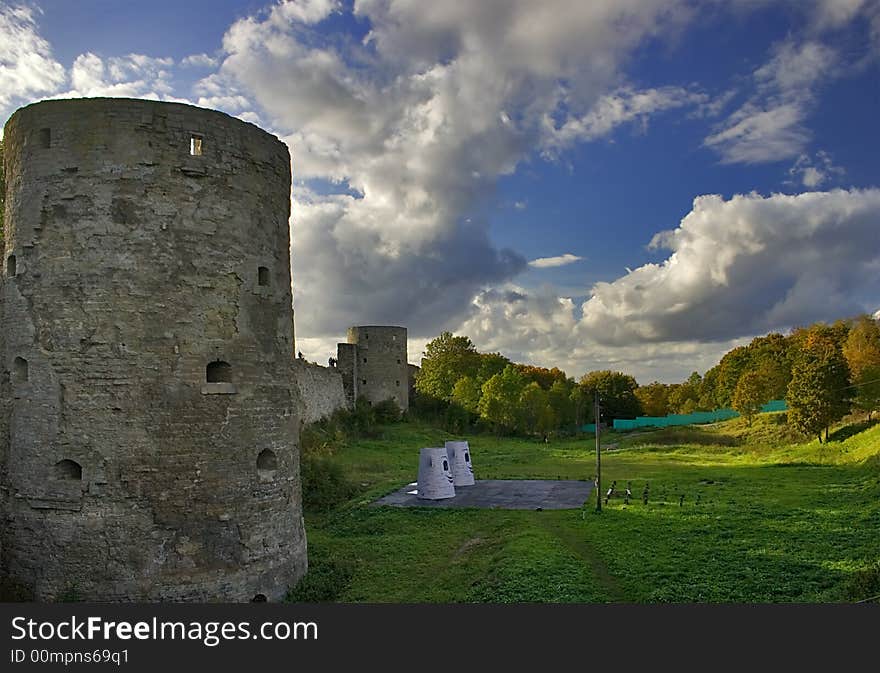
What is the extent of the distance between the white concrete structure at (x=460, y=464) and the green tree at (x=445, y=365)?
31.8 metres

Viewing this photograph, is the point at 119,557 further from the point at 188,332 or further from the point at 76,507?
the point at 188,332

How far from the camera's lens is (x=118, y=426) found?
1143 cm

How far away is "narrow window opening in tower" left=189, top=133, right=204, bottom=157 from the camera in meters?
12.0

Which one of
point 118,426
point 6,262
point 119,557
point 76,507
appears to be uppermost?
point 6,262

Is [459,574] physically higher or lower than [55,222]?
lower

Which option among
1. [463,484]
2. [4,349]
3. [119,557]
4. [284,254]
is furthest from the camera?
[463,484]

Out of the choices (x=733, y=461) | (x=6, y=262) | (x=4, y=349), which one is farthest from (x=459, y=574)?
(x=733, y=461)

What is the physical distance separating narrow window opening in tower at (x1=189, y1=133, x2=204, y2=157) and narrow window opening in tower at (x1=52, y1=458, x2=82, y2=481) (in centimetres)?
595

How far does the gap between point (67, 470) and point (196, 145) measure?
6.34 metres

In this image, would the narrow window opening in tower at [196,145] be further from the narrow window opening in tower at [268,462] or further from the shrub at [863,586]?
the shrub at [863,586]

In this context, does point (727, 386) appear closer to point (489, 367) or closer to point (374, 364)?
point (489, 367)

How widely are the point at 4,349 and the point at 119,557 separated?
4.54m

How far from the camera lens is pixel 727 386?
64938mm

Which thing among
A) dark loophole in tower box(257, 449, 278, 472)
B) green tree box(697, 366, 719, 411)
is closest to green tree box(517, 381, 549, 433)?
green tree box(697, 366, 719, 411)
